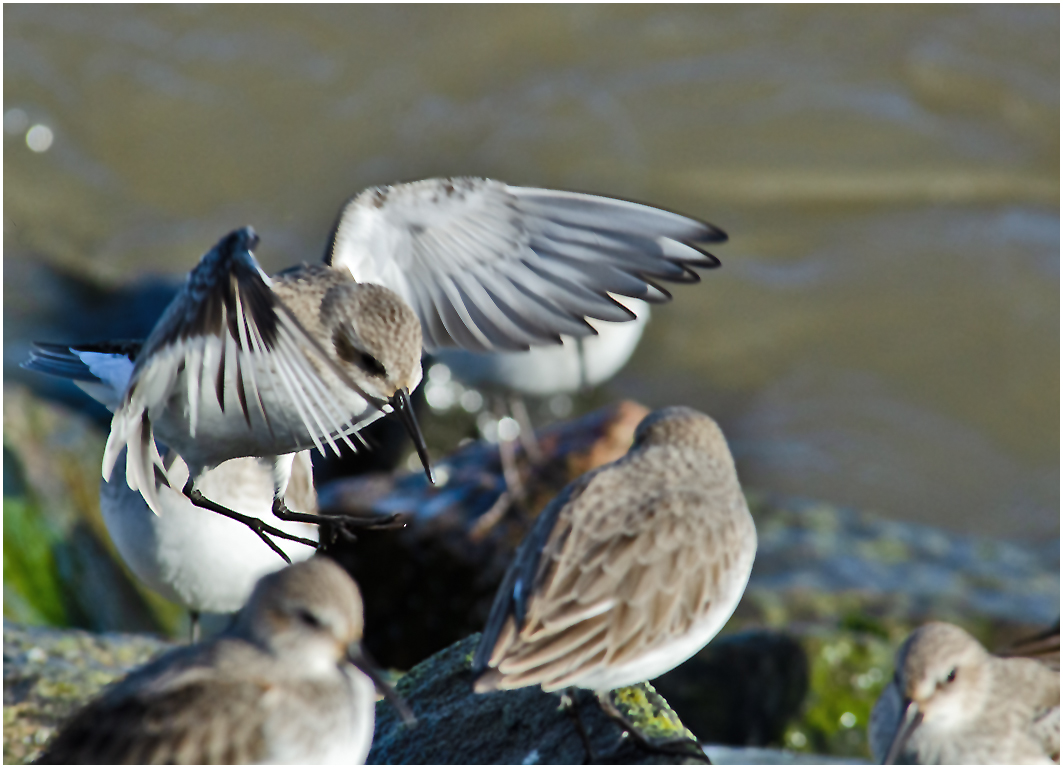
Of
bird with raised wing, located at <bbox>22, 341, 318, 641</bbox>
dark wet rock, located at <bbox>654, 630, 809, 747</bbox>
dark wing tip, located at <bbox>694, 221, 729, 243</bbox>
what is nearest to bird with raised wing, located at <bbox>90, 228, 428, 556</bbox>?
bird with raised wing, located at <bbox>22, 341, 318, 641</bbox>

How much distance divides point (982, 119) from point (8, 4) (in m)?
12.3

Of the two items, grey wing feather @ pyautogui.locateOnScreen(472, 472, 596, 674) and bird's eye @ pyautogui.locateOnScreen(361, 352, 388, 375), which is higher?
bird's eye @ pyautogui.locateOnScreen(361, 352, 388, 375)

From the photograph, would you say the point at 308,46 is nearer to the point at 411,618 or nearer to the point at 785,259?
A: the point at 785,259

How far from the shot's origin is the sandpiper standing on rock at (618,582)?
400cm

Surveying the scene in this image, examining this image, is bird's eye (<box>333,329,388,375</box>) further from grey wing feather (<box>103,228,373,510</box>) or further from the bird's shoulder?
the bird's shoulder

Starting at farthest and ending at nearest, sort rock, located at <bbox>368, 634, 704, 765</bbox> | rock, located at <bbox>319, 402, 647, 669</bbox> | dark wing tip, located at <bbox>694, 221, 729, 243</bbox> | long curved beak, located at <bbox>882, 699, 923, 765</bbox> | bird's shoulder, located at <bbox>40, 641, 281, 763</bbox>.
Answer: rock, located at <bbox>319, 402, 647, 669</bbox>, dark wing tip, located at <bbox>694, 221, 729, 243</bbox>, long curved beak, located at <bbox>882, 699, 923, 765</bbox>, rock, located at <bbox>368, 634, 704, 765</bbox>, bird's shoulder, located at <bbox>40, 641, 281, 763</bbox>

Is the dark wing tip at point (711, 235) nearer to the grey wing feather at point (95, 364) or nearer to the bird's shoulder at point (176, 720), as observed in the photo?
the grey wing feather at point (95, 364)

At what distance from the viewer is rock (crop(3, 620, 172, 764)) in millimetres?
5094

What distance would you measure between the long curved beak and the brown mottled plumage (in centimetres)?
103

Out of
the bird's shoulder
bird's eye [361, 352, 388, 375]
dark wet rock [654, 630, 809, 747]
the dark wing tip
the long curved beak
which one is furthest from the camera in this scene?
dark wet rock [654, 630, 809, 747]

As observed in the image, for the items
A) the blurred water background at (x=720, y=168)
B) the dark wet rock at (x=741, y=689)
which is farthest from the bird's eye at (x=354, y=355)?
the blurred water background at (x=720, y=168)

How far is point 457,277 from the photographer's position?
17.9ft

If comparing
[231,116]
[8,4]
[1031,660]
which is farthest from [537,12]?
[1031,660]

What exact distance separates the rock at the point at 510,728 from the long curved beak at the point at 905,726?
3.46ft
